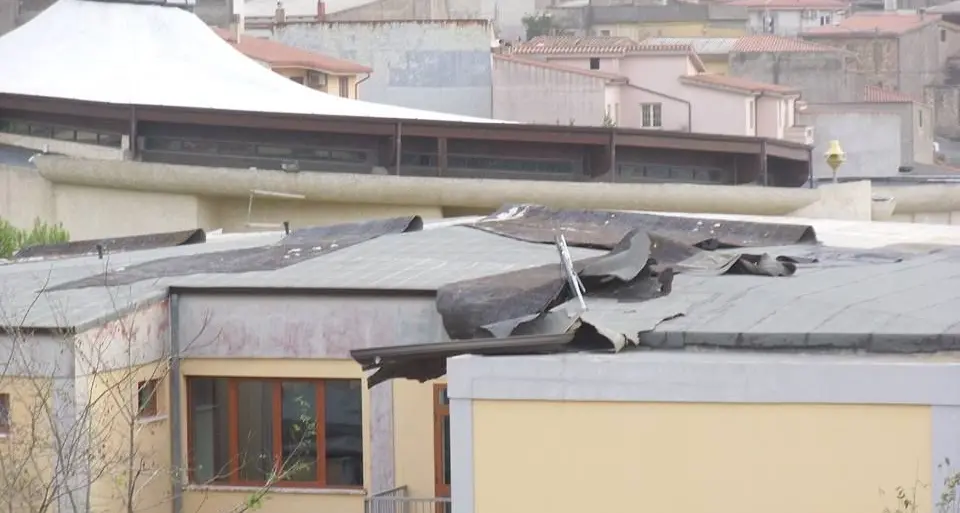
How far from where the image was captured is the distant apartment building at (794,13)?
98.1 m

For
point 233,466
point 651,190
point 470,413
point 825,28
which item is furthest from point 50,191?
point 825,28

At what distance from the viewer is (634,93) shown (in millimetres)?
64125

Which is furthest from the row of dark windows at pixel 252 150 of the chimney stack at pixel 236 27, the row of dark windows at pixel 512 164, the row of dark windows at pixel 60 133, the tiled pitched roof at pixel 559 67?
the tiled pitched roof at pixel 559 67

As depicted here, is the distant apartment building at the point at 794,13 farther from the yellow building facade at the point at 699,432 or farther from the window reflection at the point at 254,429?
the yellow building facade at the point at 699,432


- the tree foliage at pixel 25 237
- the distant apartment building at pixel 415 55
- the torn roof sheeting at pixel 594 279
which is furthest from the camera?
the distant apartment building at pixel 415 55

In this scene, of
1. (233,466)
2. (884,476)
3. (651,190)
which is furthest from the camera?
(651,190)

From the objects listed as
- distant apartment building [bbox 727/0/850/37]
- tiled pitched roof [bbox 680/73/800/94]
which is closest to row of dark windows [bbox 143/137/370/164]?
tiled pitched roof [bbox 680/73/800/94]

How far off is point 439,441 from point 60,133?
22360 millimetres

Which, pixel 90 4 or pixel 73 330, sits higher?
pixel 90 4

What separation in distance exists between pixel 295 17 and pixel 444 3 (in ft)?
17.7

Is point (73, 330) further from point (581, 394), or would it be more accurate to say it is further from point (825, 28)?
point (825, 28)

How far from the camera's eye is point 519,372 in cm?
1263

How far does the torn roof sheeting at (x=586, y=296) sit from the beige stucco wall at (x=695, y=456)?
24.8 inches

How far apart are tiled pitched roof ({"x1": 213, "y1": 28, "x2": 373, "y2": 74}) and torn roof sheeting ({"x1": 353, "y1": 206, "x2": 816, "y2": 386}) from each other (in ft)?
128
